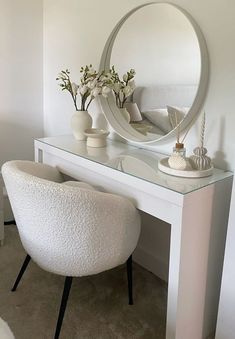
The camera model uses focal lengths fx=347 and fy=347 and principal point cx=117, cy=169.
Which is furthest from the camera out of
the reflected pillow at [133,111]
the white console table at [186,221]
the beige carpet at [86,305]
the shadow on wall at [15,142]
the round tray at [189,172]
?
the shadow on wall at [15,142]

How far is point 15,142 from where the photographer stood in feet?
9.12

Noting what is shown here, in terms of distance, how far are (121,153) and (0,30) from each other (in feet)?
4.60

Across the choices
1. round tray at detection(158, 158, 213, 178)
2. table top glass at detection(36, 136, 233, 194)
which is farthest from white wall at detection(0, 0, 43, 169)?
round tray at detection(158, 158, 213, 178)

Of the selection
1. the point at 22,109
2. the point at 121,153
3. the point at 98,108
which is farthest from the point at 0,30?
the point at 121,153

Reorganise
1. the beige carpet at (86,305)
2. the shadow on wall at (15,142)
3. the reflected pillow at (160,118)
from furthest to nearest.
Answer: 1. the shadow on wall at (15,142)
2. the reflected pillow at (160,118)
3. the beige carpet at (86,305)

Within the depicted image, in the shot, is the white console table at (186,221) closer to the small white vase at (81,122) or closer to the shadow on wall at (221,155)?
the shadow on wall at (221,155)

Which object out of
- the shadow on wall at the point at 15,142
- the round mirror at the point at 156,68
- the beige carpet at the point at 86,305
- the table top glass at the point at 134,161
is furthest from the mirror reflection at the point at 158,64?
the shadow on wall at the point at 15,142

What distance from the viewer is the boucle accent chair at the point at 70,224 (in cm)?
138

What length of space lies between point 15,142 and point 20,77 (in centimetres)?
51

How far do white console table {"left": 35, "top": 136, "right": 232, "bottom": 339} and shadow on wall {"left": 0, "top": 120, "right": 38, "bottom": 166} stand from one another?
120 centimetres

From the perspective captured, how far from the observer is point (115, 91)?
6.73 feet

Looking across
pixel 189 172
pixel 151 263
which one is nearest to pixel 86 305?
pixel 151 263

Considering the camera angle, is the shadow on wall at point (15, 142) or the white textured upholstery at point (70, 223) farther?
the shadow on wall at point (15, 142)

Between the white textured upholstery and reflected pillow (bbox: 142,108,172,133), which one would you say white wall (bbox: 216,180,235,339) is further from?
reflected pillow (bbox: 142,108,172,133)
